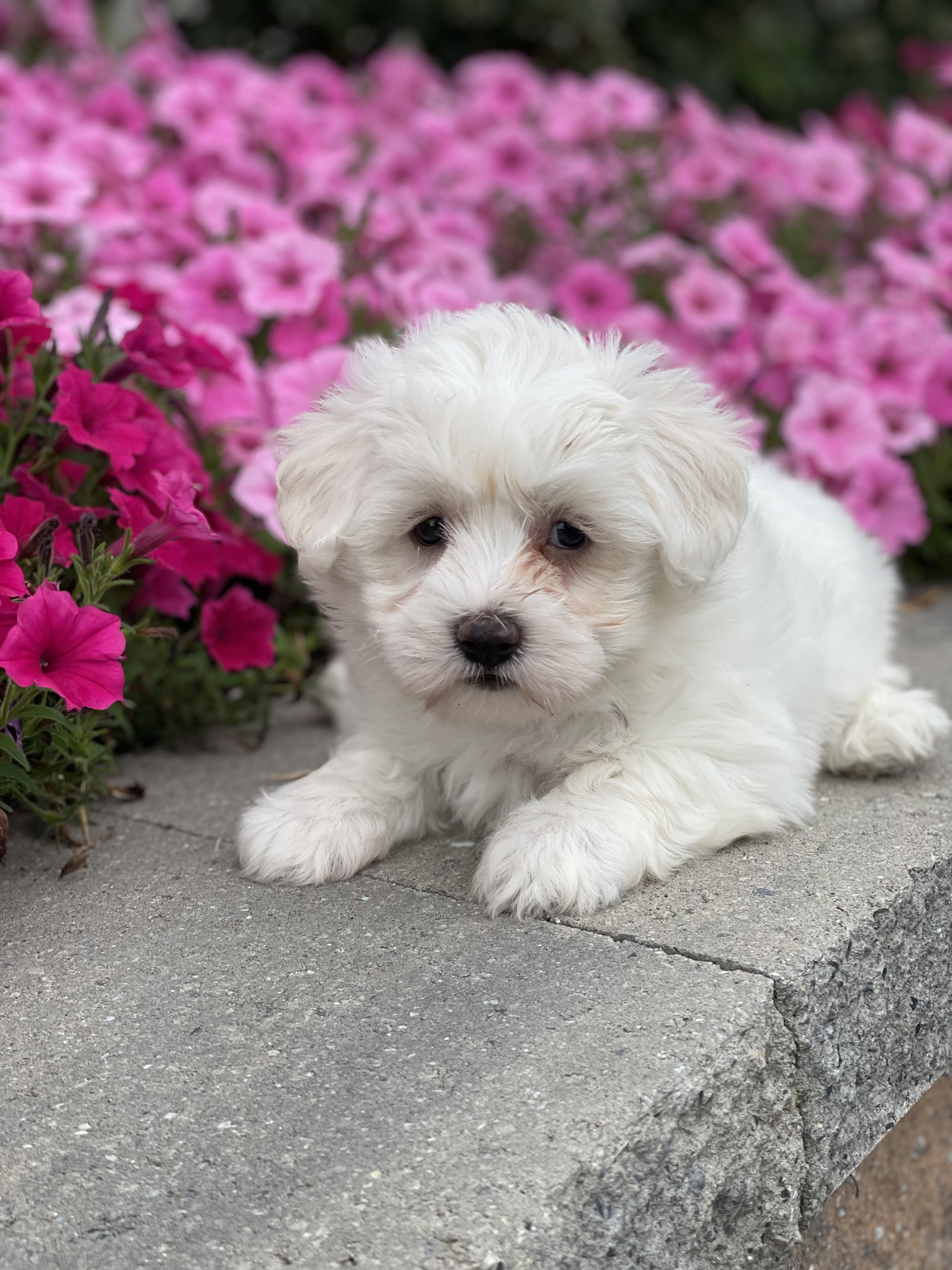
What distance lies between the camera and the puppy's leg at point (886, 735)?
2922 millimetres

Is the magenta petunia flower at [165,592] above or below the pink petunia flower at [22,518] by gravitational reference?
below

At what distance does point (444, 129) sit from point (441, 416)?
373cm

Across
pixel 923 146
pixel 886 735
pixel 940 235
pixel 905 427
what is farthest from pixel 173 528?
pixel 923 146

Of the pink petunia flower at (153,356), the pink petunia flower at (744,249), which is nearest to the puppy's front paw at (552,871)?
the pink petunia flower at (153,356)

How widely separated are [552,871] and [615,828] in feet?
0.50

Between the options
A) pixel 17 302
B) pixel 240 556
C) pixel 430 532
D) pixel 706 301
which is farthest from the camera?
pixel 706 301

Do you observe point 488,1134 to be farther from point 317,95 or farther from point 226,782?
point 317,95

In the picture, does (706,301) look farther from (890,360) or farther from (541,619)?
(541,619)

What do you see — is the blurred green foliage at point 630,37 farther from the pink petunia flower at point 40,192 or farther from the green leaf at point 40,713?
the green leaf at point 40,713

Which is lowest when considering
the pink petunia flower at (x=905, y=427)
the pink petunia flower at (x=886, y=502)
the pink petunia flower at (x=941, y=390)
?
the pink petunia flower at (x=886, y=502)

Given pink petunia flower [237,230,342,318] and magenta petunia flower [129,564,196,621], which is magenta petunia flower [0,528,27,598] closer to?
magenta petunia flower [129,564,196,621]

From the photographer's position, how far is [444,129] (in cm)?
565

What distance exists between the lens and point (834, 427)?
4535 mm

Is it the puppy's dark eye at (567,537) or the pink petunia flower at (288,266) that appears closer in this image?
the puppy's dark eye at (567,537)
